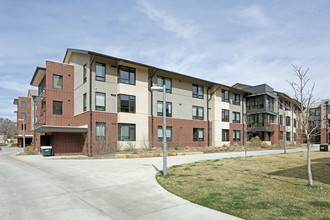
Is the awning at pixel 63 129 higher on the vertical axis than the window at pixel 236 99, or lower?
lower

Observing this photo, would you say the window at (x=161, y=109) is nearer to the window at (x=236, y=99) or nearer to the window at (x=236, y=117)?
the window at (x=236, y=117)

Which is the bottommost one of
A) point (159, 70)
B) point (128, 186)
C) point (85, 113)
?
point (128, 186)

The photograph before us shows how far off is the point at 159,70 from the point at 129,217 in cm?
2279

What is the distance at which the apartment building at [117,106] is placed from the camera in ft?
75.2

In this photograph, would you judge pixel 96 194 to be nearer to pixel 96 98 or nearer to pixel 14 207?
pixel 14 207

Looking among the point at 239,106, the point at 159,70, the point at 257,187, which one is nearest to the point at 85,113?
the point at 159,70

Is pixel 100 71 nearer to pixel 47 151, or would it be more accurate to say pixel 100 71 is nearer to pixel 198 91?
pixel 47 151

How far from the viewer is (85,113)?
2325cm

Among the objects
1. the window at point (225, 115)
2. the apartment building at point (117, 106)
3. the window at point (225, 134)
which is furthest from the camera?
the window at point (225, 115)

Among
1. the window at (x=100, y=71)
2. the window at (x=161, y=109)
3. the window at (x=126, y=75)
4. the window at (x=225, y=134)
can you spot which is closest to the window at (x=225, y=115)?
the window at (x=225, y=134)

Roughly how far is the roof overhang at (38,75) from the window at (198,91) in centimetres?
1981

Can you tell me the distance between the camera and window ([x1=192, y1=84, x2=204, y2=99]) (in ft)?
108

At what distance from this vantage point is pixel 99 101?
912 inches

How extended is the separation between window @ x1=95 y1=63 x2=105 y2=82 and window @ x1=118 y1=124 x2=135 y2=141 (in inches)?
207
